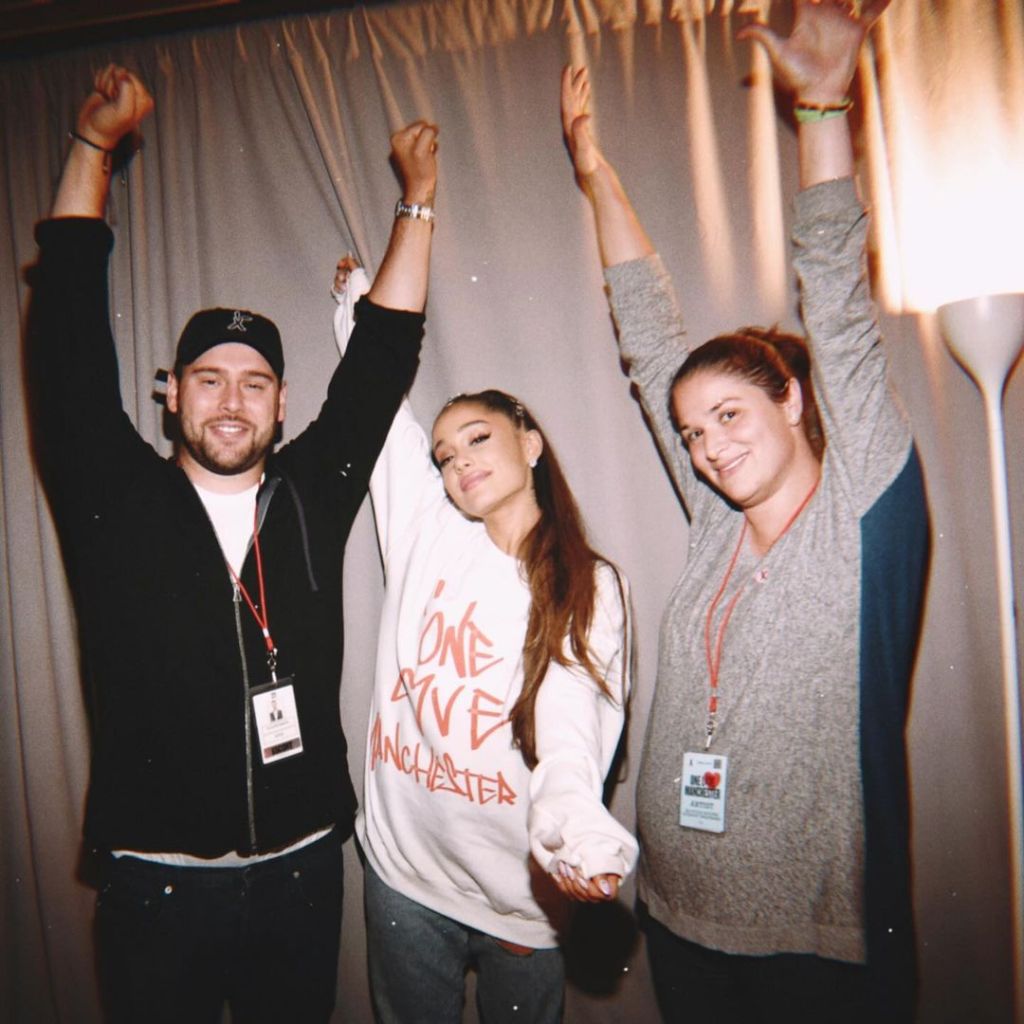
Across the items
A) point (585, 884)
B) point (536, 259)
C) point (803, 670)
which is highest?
point (536, 259)

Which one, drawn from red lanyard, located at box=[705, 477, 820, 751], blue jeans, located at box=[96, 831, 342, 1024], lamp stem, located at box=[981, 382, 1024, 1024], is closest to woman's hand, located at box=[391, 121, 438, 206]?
red lanyard, located at box=[705, 477, 820, 751]

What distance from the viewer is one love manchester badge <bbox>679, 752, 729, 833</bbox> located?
1.16 metres

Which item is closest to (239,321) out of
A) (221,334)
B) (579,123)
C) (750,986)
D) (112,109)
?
Result: (221,334)

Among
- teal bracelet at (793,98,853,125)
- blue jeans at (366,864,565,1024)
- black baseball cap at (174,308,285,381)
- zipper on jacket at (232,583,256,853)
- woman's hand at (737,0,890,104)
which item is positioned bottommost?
blue jeans at (366,864,565,1024)

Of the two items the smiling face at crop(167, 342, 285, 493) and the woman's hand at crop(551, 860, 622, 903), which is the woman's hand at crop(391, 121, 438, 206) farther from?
the woman's hand at crop(551, 860, 622, 903)

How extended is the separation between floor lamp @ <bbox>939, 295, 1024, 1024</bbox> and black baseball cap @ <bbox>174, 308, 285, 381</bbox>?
5.36ft

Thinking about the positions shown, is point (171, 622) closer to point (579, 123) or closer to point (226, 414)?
point (226, 414)

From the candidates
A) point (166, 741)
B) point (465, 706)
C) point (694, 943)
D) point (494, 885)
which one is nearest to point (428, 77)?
point (465, 706)

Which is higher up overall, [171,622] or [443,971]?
[171,622]

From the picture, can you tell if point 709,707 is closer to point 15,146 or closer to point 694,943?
point 694,943

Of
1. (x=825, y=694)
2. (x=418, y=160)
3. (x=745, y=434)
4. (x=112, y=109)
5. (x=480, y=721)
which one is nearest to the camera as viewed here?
(x=825, y=694)

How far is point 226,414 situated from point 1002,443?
5.92ft

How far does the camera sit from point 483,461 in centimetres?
149

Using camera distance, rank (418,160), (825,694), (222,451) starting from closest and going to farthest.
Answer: (825,694) < (222,451) < (418,160)
